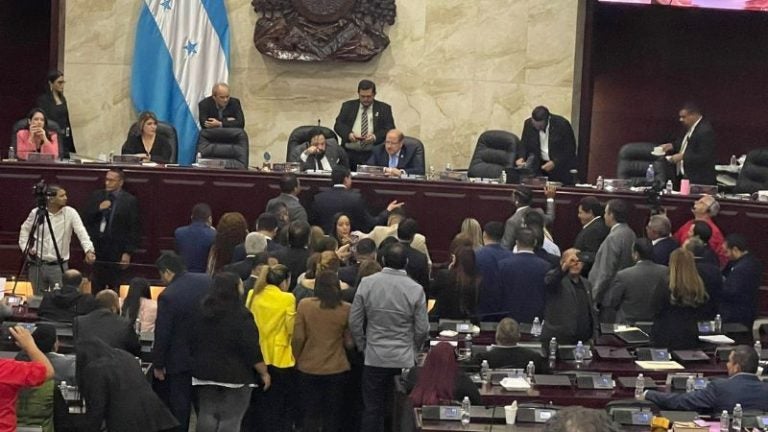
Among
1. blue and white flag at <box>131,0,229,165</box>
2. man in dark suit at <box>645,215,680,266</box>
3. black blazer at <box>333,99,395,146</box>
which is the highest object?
blue and white flag at <box>131,0,229,165</box>

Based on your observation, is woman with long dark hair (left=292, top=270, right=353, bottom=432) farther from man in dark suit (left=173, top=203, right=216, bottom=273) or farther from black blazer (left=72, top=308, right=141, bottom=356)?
man in dark suit (left=173, top=203, right=216, bottom=273)

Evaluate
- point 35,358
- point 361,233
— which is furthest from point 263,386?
point 361,233

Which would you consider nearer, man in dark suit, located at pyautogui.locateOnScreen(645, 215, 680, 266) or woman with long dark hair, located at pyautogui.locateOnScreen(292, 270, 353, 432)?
woman with long dark hair, located at pyautogui.locateOnScreen(292, 270, 353, 432)

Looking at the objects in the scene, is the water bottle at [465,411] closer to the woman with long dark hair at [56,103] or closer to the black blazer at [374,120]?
the black blazer at [374,120]

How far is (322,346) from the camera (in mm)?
10875

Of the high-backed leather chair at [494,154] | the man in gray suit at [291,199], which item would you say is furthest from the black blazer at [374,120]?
the man in gray suit at [291,199]

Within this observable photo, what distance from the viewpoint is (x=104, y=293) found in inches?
414

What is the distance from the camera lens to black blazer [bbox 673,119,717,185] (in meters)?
15.6

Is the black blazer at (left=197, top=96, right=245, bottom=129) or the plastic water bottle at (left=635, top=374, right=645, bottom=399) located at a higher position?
the black blazer at (left=197, top=96, right=245, bottom=129)

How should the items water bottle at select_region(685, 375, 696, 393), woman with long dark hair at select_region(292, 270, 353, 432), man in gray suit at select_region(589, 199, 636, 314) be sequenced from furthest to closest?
man in gray suit at select_region(589, 199, 636, 314)
woman with long dark hair at select_region(292, 270, 353, 432)
water bottle at select_region(685, 375, 696, 393)

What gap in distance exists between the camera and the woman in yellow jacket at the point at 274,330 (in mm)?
10789

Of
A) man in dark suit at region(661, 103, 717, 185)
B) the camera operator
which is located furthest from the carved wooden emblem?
the camera operator

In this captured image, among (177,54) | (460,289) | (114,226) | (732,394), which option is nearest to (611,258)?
(460,289)

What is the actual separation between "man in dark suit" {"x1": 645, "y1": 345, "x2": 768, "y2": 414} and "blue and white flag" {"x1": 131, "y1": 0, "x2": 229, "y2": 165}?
384 inches
